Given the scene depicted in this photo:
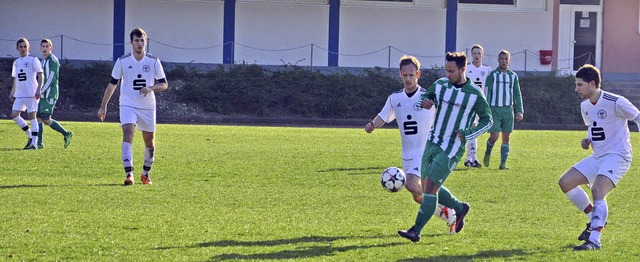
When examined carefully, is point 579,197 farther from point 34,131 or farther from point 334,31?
point 334,31

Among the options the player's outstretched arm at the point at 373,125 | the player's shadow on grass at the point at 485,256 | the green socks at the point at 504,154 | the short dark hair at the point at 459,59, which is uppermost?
the short dark hair at the point at 459,59

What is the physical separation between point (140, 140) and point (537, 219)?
12.9 m

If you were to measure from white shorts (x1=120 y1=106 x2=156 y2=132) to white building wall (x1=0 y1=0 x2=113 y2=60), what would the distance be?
24.1 m

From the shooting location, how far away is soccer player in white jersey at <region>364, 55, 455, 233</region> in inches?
401

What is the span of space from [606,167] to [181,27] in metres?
29.8

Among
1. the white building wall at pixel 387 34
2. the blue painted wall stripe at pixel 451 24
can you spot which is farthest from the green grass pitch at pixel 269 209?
the blue painted wall stripe at pixel 451 24

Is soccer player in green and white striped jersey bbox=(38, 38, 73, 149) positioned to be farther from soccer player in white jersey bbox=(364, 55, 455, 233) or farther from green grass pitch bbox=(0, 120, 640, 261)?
soccer player in white jersey bbox=(364, 55, 455, 233)

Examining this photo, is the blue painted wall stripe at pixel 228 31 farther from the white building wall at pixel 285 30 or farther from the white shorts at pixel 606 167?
the white shorts at pixel 606 167

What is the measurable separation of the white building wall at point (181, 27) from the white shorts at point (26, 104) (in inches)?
706

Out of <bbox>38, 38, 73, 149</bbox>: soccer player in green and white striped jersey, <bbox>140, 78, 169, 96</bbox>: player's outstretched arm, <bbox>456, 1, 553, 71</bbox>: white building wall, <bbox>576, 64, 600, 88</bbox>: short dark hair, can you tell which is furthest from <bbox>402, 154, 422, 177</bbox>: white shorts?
<bbox>456, 1, 553, 71</bbox>: white building wall

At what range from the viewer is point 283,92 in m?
34.4

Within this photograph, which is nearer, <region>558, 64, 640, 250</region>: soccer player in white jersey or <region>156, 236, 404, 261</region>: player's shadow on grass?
<region>156, 236, 404, 261</region>: player's shadow on grass

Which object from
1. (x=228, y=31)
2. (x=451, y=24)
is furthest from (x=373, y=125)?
(x=451, y=24)

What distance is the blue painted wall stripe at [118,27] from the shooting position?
37594mm
